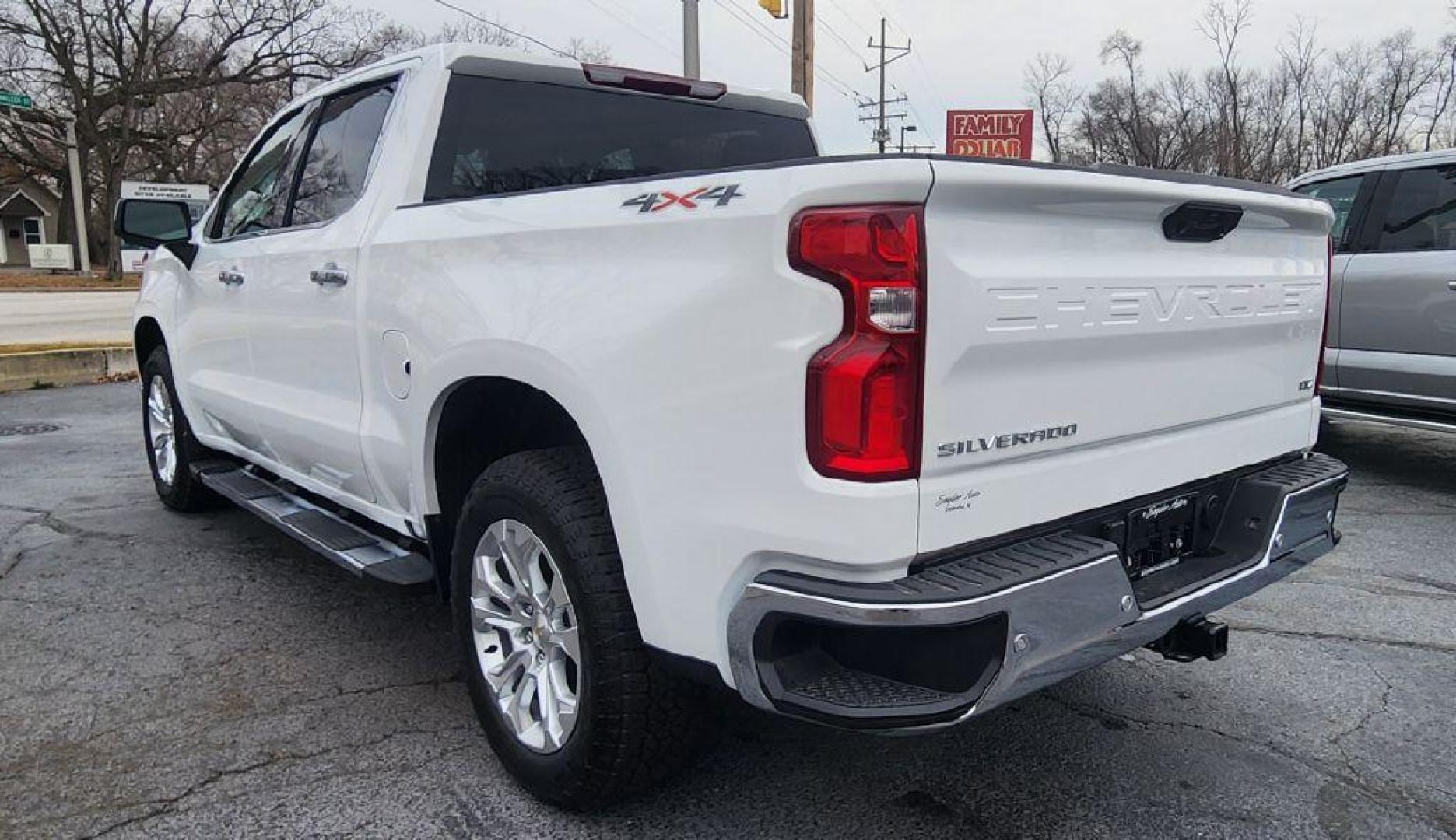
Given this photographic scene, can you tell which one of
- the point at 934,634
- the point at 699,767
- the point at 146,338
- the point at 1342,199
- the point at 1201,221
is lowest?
the point at 699,767

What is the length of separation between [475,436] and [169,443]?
132 inches

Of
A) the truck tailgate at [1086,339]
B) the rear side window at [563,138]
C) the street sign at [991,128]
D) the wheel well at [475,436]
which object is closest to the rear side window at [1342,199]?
the truck tailgate at [1086,339]

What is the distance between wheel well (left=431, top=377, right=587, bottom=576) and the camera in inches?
117

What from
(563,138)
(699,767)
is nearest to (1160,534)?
(699,767)

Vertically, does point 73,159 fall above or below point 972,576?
above

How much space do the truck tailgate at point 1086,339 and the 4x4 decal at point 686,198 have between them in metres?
0.41

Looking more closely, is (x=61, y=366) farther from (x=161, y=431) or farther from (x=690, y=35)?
(x=690, y=35)

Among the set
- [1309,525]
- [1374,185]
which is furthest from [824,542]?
[1374,185]

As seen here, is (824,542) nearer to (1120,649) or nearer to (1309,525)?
(1120,649)

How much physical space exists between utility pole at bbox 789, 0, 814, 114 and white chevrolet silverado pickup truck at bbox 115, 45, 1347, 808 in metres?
12.0

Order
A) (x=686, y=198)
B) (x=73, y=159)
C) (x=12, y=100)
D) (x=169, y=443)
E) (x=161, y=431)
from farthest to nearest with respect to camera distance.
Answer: (x=73, y=159) < (x=12, y=100) < (x=161, y=431) < (x=169, y=443) < (x=686, y=198)

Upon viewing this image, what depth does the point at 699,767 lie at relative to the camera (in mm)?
2885

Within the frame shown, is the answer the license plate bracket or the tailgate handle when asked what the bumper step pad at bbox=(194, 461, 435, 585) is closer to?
the license plate bracket

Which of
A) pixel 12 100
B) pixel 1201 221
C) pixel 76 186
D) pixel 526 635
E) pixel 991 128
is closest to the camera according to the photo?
pixel 1201 221
